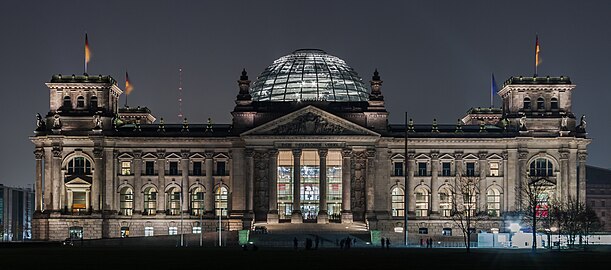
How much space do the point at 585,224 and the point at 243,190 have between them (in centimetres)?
5198

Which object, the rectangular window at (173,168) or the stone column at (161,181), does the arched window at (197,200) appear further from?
the stone column at (161,181)

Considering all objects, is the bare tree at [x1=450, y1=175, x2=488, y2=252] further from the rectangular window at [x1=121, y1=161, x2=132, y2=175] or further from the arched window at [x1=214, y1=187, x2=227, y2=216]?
the rectangular window at [x1=121, y1=161, x2=132, y2=175]

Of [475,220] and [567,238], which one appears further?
[475,220]

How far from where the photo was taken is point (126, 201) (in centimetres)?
19075

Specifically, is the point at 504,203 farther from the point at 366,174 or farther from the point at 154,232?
the point at 154,232

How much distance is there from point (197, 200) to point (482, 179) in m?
43.0

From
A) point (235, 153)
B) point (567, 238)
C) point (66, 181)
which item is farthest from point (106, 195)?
point (567, 238)

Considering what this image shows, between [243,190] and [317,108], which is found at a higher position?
[317,108]

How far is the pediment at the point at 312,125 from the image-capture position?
183000mm

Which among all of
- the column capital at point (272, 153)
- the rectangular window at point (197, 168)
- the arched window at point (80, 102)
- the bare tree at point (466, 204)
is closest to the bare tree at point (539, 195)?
the bare tree at point (466, 204)

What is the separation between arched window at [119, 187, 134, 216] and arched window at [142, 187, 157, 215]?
2097 millimetres

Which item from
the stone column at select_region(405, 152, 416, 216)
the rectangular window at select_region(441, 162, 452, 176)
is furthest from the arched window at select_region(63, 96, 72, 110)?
the rectangular window at select_region(441, 162, 452, 176)

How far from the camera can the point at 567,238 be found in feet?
532

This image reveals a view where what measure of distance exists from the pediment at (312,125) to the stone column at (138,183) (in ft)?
61.1
